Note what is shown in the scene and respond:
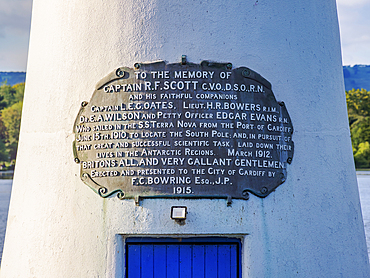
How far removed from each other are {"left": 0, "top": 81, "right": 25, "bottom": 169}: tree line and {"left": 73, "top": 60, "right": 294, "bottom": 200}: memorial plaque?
142ft

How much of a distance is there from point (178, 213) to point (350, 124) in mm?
44748

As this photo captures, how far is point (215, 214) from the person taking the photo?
4.79m

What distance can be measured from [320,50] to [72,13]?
300 centimetres

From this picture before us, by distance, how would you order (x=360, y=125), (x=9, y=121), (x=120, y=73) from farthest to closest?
(x=9, y=121) → (x=360, y=125) → (x=120, y=73)

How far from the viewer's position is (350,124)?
4597cm

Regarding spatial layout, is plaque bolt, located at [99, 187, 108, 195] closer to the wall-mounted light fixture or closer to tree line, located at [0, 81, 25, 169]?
the wall-mounted light fixture

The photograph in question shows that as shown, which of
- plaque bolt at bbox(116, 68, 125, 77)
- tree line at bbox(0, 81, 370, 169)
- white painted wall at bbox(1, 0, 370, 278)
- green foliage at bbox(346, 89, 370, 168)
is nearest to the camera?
white painted wall at bbox(1, 0, 370, 278)

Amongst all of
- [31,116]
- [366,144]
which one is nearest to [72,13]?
[31,116]

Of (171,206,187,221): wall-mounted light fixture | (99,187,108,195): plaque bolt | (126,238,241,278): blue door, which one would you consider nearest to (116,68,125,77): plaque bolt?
(99,187,108,195): plaque bolt

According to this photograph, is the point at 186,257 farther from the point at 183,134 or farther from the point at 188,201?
the point at 183,134

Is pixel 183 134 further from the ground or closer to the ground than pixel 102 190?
further from the ground

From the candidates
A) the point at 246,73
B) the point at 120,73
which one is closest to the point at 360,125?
the point at 246,73

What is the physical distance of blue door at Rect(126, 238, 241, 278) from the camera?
490 centimetres

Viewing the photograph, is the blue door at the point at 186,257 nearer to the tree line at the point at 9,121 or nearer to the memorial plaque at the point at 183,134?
the memorial plaque at the point at 183,134
